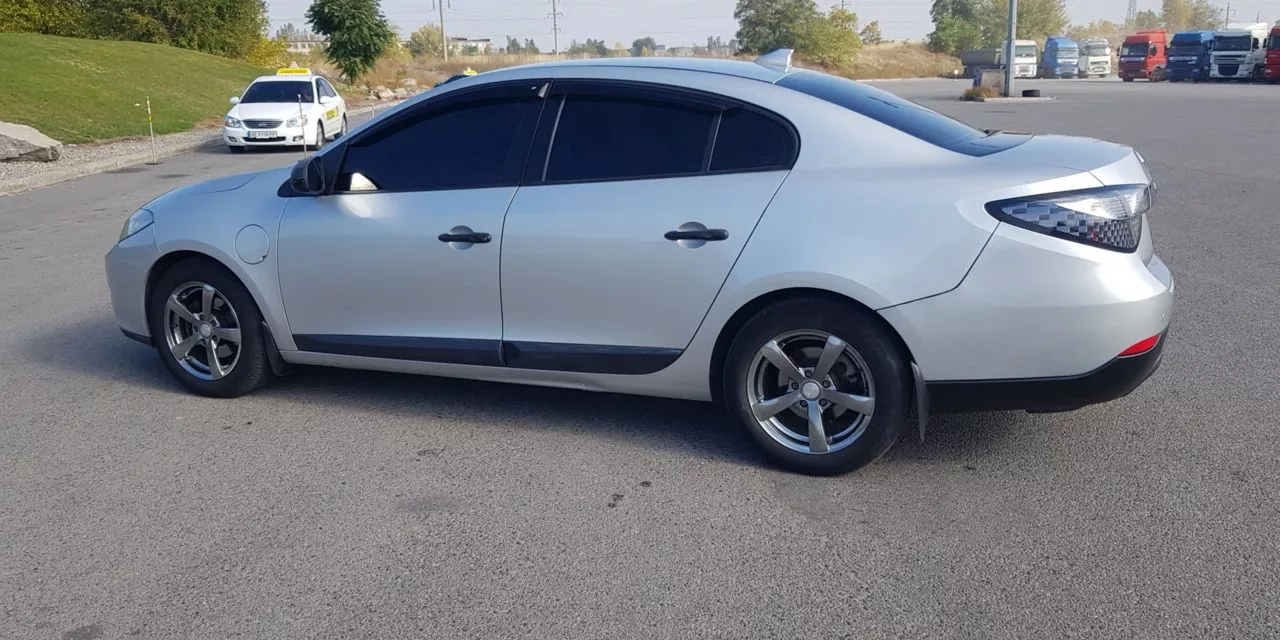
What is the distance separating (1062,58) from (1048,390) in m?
80.4

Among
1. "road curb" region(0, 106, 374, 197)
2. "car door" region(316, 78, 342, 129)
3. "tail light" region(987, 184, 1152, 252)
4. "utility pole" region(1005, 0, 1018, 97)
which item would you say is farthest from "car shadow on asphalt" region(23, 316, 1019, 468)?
"utility pole" region(1005, 0, 1018, 97)

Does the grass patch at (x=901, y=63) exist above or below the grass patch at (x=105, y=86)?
below

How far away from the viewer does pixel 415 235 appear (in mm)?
4973

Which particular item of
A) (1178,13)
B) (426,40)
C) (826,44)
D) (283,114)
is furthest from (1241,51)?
(1178,13)

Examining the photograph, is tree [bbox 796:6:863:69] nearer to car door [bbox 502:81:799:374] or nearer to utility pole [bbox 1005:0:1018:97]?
utility pole [bbox 1005:0:1018:97]

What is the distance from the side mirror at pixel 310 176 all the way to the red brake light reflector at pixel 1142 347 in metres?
3.58

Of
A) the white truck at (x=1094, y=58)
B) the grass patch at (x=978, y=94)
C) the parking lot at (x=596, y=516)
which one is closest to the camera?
the parking lot at (x=596, y=516)

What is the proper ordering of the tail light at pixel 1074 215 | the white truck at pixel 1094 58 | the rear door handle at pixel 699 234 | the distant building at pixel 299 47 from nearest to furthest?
1. the tail light at pixel 1074 215
2. the rear door handle at pixel 699 234
3. the distant building at pixel 299 47
4. the white truck at pixel 1094 58

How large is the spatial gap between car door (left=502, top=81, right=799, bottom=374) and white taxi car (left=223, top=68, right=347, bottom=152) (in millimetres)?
18845

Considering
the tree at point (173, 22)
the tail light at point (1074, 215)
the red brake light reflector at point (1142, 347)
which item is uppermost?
the tree at point (173, 22)

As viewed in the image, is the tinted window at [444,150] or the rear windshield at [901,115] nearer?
the rear windshield at [901,115]

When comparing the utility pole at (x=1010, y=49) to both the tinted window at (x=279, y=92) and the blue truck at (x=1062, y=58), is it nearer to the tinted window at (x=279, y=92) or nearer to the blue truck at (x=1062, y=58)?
the tinted window at (x=279, y=92)

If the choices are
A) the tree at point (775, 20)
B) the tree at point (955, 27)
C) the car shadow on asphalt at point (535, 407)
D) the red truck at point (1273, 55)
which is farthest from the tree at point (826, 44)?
the car shadow on asphalt at point (535, 407)

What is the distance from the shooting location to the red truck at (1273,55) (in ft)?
166
